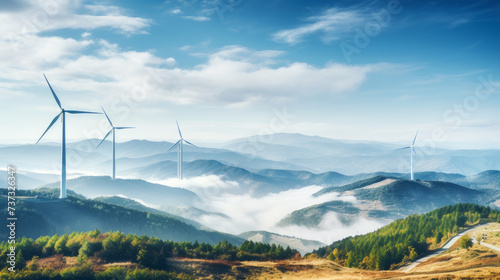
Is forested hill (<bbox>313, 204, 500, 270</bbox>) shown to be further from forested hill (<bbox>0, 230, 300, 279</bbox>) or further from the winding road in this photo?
forested hill (<bbox>0, 230, 300, 279</bbox>)

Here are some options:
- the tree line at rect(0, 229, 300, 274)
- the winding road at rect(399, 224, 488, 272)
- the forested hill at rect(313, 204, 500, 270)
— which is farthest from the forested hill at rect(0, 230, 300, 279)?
the winding road at rect(399, 224, 488, 272)

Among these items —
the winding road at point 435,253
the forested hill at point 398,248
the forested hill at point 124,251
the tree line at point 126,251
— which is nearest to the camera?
the winding road at point 435,253

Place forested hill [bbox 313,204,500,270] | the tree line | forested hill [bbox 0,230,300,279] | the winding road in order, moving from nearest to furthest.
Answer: the winding road < forested hill [bbox 0,230,300,279] < the tree line < forested hill [bbox 313,204,500,270]

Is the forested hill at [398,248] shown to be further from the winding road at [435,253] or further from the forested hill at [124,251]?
the forested hill at [124,251]

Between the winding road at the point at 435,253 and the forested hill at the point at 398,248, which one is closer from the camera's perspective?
the winding road at the point at 435,253

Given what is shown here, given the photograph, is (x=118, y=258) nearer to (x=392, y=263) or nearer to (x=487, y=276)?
(x=392, y=263)

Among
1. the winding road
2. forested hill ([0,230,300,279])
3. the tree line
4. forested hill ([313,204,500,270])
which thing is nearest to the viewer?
the winding road

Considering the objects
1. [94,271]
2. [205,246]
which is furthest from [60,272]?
[205,246]

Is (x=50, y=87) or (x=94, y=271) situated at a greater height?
(x=50, y=87)

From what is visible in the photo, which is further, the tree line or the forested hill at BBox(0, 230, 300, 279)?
the tree line

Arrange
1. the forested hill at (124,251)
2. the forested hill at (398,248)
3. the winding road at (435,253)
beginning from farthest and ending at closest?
1. the forested hill at (398,248)
2. the forested hill at (124,251)
3. the winding road at (435,253)

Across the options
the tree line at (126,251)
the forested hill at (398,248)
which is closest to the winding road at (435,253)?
the forested hill at (398,248)
